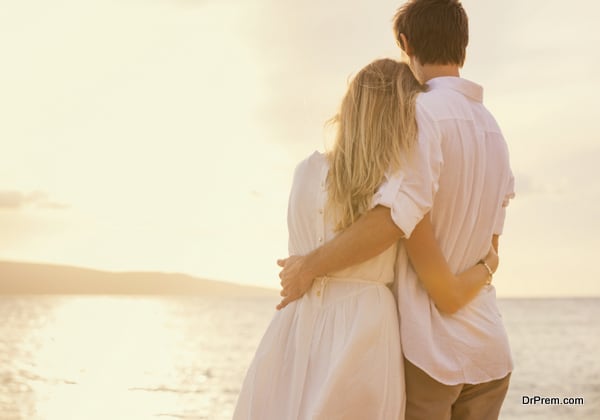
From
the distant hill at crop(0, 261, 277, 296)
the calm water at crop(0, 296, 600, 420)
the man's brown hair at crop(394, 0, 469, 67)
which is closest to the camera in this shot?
the man's brown hair at crop(394, 0, 469, 67)

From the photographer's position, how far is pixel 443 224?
261 cm

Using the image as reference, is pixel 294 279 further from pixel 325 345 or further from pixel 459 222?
pixel 459 222

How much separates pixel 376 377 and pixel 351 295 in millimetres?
240

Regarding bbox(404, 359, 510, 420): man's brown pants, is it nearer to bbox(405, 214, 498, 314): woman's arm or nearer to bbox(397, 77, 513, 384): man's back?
bbox(397, 77, 513, 384): man's back

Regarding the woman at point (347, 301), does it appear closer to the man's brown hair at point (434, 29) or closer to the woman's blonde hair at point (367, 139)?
the woman's blonde hair at point (367, 139)

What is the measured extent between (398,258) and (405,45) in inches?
26.4

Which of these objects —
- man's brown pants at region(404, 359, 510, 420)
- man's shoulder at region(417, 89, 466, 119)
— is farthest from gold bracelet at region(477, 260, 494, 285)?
man's shoulder at region(417, 89, 466, 119)

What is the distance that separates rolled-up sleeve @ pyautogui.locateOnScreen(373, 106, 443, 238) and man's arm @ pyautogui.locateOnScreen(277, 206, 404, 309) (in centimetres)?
3

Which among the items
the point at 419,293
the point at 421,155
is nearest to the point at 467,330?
the point at 419,293

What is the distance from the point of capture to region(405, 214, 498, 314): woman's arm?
2498 mm

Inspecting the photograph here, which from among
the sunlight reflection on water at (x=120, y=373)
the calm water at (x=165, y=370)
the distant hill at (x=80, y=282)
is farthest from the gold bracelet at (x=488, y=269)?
the distant hill at (x=80, y=282)

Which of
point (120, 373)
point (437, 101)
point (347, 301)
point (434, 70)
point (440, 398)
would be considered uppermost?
point (434, 70)

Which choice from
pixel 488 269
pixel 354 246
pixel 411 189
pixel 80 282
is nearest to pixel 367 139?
pixel 411 189

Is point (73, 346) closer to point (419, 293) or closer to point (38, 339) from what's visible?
point (38, 339)
